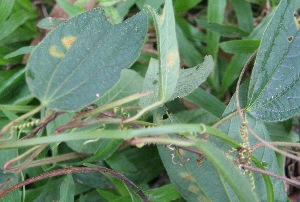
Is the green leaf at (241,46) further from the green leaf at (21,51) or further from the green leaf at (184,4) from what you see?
the green leaf at (21,51)

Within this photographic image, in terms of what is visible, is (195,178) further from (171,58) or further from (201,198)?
(171,58)

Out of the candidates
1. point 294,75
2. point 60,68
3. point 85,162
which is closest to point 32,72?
point 60,68

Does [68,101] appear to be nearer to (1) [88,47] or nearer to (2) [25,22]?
(1) [88,47]

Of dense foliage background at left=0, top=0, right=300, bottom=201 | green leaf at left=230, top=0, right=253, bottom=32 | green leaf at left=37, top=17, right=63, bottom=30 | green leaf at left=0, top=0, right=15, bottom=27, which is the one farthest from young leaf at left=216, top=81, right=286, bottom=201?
green leaf at left=0, top=0, right=15, bottom=27

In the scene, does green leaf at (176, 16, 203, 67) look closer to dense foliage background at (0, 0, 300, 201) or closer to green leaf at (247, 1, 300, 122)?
dense foliage background at (0, 0, 300, 201)

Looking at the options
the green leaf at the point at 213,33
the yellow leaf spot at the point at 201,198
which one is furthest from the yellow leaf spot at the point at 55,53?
the green leaf at the point at 213,33

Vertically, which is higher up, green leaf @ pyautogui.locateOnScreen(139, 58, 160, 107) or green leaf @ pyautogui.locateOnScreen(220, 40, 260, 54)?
green leaf @ pyautogui.locateOnScreen(220, 40, 260, 54)

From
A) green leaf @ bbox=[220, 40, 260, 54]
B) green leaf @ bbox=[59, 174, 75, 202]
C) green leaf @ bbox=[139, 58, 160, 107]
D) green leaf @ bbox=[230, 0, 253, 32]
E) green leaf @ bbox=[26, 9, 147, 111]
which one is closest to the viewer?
green leaf @ bbox=[26, 9, 147, 111]
